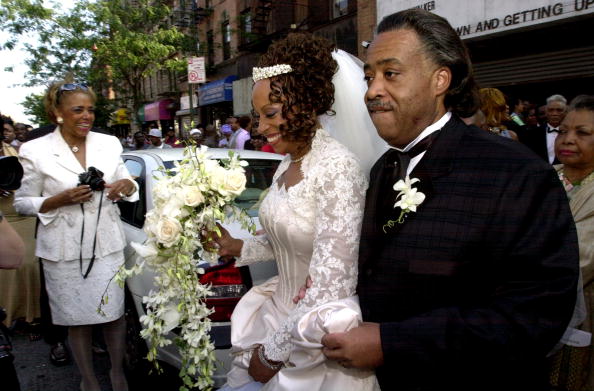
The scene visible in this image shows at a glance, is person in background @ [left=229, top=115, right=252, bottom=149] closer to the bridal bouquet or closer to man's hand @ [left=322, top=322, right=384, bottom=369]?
the bridal bouquet

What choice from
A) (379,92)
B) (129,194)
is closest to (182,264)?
(379,92)

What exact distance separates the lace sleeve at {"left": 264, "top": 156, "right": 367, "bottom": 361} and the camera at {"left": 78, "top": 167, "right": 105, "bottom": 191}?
196cm

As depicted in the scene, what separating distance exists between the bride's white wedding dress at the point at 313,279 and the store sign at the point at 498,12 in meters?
8.25

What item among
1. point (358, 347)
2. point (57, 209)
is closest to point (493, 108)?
point (358, 347)

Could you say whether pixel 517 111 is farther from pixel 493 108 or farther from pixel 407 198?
pixel 407 198

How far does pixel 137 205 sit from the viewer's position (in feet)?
13.0

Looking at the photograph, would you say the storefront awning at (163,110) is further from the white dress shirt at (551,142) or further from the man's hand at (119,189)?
the man's hand at (119,189)

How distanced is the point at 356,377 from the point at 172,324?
839 millimetres

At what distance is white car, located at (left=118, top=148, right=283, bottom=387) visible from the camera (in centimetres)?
294

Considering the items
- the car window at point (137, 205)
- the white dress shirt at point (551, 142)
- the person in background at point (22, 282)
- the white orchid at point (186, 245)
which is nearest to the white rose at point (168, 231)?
the white orchid at point (186, 245)

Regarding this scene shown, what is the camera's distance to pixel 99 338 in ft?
15.1

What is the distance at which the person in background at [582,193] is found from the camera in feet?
7.80

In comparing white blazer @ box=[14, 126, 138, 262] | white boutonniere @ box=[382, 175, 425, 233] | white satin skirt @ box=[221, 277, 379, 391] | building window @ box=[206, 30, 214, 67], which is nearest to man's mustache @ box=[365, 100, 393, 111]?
white boutonniere @ box=[382, 175, 425, 233]

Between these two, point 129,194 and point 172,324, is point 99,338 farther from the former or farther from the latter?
point 172,324
